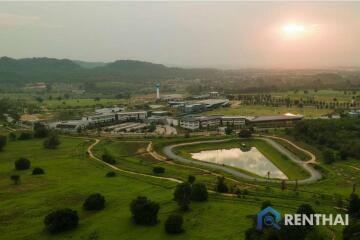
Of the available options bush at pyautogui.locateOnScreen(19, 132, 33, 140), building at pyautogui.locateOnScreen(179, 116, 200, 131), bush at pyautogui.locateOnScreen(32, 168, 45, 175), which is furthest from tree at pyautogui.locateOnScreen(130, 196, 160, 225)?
building at pyautogui.locateOnScreen(179, 116, 200, 131)

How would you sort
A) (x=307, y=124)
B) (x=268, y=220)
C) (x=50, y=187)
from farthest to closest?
(x=307, y=124)
(x=50, y=187)
(x=268, y=220)

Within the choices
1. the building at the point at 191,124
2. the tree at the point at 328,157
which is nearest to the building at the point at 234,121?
the building at the point at 191,124

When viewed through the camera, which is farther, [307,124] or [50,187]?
[307,124]

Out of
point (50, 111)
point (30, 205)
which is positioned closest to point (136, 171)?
point (30, 205)

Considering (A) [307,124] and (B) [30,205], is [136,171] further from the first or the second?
(A) [307,124]

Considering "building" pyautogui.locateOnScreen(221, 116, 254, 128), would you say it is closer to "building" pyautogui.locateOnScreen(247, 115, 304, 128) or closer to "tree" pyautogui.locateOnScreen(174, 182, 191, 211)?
"building" pyautogui.locateOnScreen(247, 115, 304, 128)

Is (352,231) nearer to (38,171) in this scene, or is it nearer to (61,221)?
(61,221)
